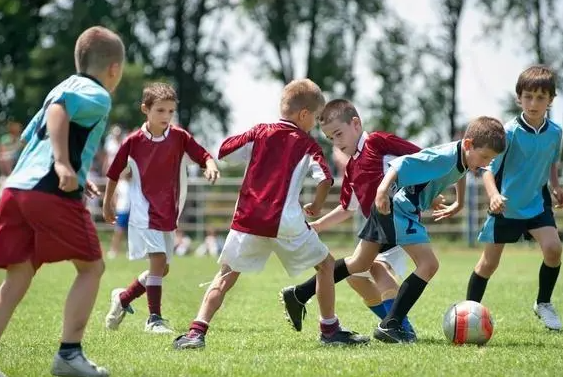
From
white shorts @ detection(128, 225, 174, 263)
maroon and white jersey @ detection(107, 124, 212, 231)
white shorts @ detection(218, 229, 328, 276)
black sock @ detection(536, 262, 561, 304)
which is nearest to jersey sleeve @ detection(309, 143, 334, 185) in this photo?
white shorts @ detection(218, 229, 328, 276)

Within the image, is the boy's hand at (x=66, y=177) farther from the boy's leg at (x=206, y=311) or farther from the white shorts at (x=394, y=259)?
the white shorts at (x=394, y=259)

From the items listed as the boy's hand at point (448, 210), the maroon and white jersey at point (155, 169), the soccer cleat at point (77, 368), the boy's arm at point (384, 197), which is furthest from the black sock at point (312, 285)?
the soccer cleat at point (77, 368)

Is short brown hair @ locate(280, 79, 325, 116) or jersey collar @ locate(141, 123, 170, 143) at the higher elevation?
short brown hair @ locate(280, 79, 325, 116)

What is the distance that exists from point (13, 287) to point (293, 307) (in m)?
2.40

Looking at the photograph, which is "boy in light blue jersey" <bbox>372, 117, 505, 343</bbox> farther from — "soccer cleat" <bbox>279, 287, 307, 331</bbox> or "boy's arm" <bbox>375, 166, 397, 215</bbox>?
"soccer cleat" <bbox>279, 287, 307, 331</bbox>

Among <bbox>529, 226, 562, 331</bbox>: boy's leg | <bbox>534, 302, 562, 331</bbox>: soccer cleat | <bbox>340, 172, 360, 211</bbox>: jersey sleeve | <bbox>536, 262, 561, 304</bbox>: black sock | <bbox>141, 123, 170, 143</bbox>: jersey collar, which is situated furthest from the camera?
<bbox>141, 123, 170, 143</bbox>: jersey collar

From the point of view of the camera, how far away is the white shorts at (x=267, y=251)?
7.35 m

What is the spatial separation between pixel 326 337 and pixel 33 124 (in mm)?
2456

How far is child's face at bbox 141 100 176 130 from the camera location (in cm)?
905

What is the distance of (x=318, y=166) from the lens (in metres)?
7.39

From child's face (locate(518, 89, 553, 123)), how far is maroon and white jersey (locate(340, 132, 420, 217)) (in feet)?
4.00

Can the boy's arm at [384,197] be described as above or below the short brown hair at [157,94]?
below

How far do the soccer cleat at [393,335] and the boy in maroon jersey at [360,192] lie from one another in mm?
96

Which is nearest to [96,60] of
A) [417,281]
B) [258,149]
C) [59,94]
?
[59,94]
